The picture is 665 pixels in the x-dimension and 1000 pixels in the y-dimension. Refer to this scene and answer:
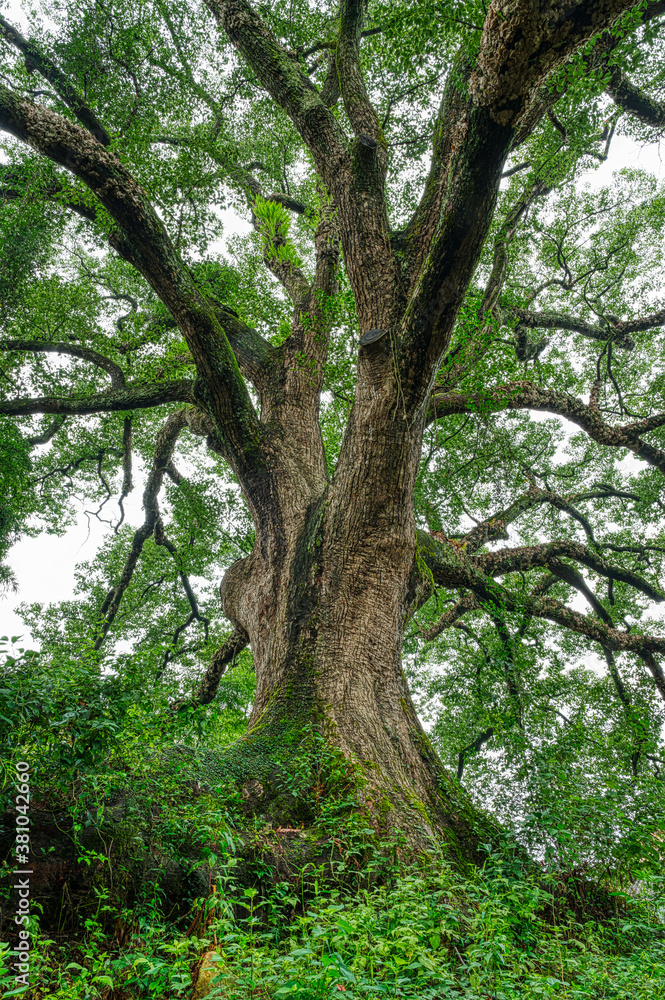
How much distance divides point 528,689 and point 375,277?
702 cm

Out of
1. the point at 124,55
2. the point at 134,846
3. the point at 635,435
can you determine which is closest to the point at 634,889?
the point at 134,846

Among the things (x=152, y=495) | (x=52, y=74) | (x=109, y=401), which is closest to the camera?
(x=109, y=401)

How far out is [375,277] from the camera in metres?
4.96

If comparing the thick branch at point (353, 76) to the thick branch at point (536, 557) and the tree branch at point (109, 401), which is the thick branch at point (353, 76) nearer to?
the tree branch at point (109, 401)

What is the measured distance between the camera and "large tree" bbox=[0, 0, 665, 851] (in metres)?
4.05

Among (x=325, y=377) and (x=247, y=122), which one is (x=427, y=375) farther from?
(x=247, y=122)

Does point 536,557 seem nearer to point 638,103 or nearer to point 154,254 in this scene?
point 154,254

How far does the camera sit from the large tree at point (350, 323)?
13.3 feet

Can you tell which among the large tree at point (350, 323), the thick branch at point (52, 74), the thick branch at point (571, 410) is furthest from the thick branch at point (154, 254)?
the thick branch at point (52, 74)

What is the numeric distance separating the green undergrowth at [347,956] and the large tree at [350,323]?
1108 mm

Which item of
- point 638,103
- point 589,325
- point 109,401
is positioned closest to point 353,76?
point 109,401

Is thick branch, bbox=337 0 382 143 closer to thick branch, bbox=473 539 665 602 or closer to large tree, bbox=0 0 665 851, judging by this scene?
large tree, bbox=0 0 665 851

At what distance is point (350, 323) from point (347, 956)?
20.3ft

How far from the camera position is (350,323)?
6.65m
